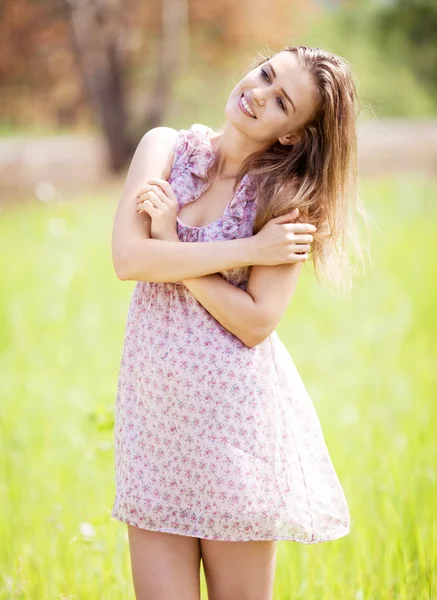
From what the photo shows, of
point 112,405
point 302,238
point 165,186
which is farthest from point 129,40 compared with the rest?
point 302,238

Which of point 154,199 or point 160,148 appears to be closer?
point 154,199

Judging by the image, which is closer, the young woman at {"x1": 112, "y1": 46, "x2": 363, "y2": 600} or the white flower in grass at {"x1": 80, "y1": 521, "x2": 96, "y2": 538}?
the young woman at {"x1": 112, "y1": 46, "x2": 363, "y2": 600}

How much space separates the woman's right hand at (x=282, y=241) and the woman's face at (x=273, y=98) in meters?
0.22

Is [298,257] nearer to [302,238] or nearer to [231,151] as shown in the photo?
[302,238]

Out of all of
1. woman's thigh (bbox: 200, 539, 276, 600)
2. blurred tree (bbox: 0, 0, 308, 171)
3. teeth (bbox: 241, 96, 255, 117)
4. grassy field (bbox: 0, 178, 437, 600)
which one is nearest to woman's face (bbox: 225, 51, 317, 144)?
teeth (bbox: 241, 96, 255, 117)

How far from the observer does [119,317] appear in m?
5.66

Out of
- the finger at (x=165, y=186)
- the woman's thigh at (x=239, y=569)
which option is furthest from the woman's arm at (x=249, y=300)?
the woman's thigh at (x=239, y=569)

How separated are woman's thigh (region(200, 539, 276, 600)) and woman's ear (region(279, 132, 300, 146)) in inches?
37.8

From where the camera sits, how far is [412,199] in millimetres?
8578

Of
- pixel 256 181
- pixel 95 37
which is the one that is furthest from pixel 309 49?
pixel 95 37

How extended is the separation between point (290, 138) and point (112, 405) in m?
1.37

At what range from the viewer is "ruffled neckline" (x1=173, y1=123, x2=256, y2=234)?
1.92 metres

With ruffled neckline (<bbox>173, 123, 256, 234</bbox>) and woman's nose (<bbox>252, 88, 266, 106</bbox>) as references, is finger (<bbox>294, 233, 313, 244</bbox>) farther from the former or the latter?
woman's nose (<bbox>252, 88, 266, 106</bbox>)

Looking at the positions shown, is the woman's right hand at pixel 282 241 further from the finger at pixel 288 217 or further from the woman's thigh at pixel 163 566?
the woman's thigh at pixel 163 566
